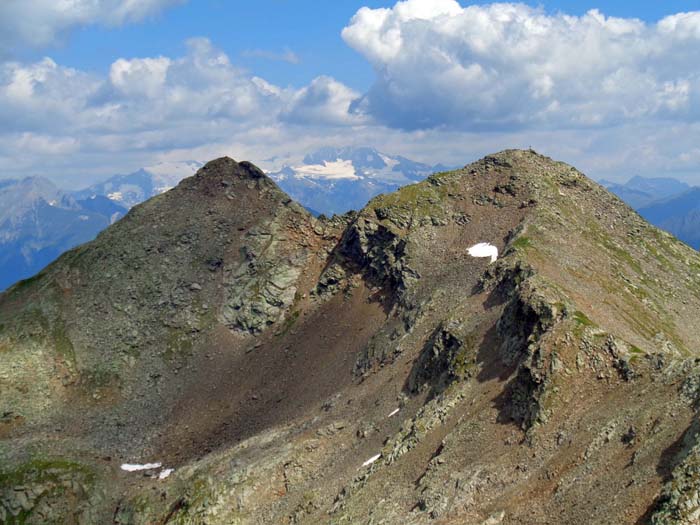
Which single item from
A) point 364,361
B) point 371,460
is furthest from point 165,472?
point 371,460

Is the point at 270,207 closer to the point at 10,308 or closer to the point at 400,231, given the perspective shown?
the point at 400,231

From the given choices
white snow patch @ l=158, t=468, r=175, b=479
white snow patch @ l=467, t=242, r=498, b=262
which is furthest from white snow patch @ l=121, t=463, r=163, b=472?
white snow patch @ l=467, t=242, r=498, b=262

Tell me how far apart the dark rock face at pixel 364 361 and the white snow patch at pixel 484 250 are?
49.2 inches

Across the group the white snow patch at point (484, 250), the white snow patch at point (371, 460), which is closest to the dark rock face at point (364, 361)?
the white snow patch at point (371, 460)

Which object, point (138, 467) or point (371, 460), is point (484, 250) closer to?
point (371, 460)

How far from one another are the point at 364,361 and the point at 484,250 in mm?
27483

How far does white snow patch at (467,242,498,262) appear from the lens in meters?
104

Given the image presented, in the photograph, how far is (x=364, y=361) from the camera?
328 ft

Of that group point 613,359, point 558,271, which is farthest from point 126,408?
point 613,359

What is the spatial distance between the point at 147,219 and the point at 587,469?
122351 mm

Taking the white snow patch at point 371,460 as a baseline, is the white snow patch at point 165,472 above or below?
above

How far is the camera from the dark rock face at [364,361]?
2030 inches

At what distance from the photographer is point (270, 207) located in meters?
146

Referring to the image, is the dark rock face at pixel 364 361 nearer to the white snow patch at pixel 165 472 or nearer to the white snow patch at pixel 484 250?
the white snow patch at pixel 484 250
